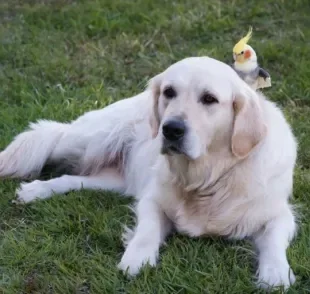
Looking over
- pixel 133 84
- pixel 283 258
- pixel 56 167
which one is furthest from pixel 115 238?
pixel 133 84

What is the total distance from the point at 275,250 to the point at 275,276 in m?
0.21

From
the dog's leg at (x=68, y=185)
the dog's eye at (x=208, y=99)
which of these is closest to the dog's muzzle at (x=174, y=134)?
the dog's eye at (x=208, y=99)

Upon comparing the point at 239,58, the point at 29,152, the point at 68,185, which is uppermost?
the point at 239,58

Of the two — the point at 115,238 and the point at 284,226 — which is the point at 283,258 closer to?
the point at 284,226

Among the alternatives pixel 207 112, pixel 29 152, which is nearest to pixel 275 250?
pixel 207 112

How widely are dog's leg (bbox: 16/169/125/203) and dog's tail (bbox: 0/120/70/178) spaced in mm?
205

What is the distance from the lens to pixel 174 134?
131 inches

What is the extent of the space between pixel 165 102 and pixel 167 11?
3.79 metres

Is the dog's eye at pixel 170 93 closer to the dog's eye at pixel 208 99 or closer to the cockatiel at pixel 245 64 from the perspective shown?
the dog's eye at pixel 208 99

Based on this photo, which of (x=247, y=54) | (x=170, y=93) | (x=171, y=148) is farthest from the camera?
(x=247, y=54)

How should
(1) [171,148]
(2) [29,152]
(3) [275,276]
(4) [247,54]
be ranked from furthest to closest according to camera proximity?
(2) [29,152]
(4) [247,54]
(1) [171,148]
(3) [275,276]

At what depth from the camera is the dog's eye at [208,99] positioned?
3.39 metres

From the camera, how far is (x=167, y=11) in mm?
7195

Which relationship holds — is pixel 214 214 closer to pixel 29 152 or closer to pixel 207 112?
pixel 207 112
